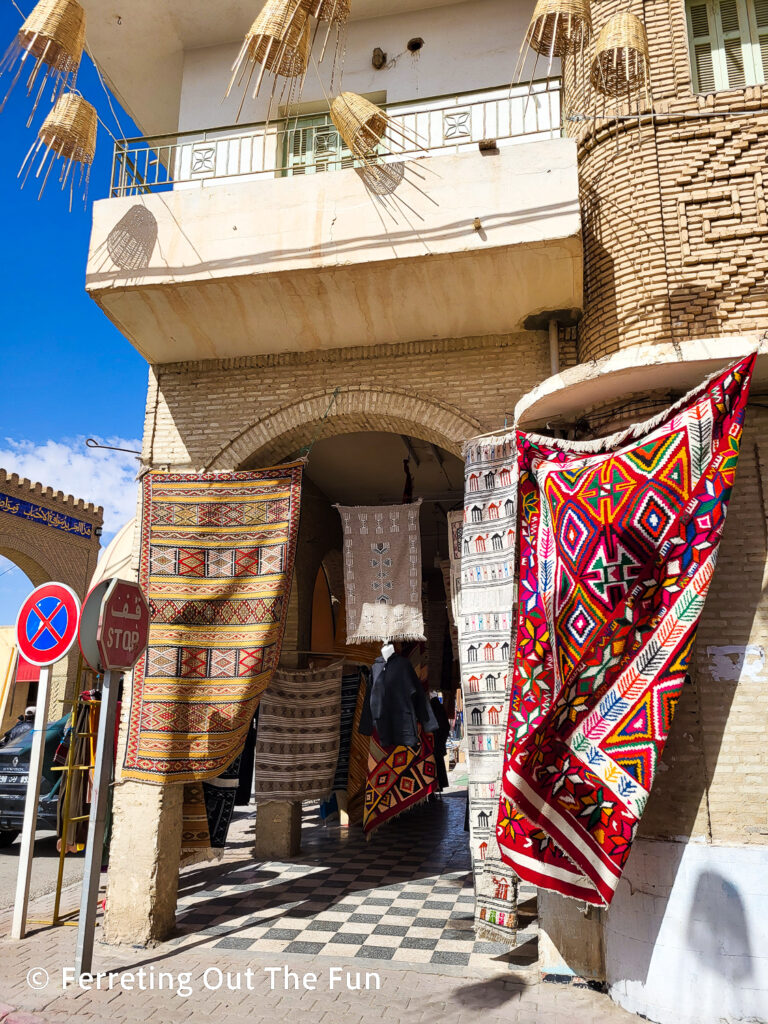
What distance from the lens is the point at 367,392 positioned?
6469 millimetres

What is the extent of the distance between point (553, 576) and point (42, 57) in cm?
598

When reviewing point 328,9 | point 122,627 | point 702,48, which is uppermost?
point 702,48

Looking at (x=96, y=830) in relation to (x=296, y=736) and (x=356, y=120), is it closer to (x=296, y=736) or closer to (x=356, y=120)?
(x=296, y=736)

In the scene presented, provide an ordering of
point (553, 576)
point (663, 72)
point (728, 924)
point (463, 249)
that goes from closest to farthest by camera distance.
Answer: point (728, 924)
point (553, 576)
point (463, 249)
point (663, 72)

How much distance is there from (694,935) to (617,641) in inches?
67.5

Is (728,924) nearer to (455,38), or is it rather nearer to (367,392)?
(367,392)

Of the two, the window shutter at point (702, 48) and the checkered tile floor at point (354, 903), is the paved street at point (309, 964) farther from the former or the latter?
the window shutter at point (702, 48)

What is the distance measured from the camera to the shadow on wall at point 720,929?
396 cm

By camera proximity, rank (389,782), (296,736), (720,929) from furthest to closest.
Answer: (389,782) < (296,736) < (720,929)

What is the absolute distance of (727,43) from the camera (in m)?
6.38

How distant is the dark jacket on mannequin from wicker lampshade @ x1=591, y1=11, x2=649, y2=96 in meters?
5.64

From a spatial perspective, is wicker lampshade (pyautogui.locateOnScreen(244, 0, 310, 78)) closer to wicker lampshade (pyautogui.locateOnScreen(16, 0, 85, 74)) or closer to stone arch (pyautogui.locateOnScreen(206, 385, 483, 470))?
wicker lampshade (pyautogui.locateOnScreen(16, 0, 85, 74))

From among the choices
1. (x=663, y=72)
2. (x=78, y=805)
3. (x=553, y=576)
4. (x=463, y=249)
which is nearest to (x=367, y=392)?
(x=463, y=249)

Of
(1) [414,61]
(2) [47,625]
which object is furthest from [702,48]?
(2) [47,625]
